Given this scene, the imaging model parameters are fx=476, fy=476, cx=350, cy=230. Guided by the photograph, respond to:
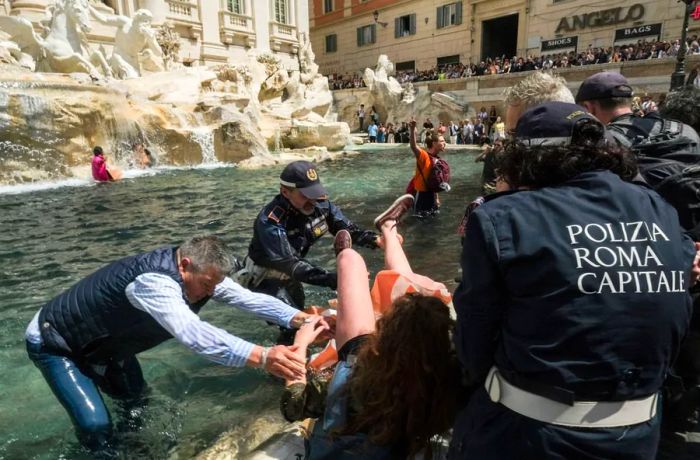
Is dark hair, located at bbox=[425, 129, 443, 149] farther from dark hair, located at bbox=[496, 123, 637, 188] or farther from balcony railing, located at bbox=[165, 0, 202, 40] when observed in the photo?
balcony railing, located at bbox=[165, 0, 202, 40]

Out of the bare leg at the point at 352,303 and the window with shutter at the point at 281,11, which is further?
the window with shutter at the point at 281,11

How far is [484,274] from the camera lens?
1.33 m

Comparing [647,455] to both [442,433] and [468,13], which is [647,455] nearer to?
[442,433]

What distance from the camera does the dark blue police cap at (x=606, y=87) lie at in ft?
8.77

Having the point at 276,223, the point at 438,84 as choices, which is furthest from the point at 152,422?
the point at 438,84

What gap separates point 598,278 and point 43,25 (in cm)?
2414

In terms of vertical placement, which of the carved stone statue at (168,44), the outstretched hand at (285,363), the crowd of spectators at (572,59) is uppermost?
the carved stone statue at (168,44)

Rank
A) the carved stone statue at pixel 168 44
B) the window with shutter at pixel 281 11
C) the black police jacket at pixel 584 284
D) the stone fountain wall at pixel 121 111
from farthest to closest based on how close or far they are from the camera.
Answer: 1. the window with shutter at pixel 281 11
2. the carved stone statue at pixel 168 44
3. the stone fountain wall at pixel 121 111
4. the black police jacket at pixel 584 284

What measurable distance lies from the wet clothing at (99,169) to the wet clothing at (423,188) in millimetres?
8984

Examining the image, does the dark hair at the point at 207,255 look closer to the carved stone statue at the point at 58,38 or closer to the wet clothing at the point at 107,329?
the wet clothing at the point at 107,329

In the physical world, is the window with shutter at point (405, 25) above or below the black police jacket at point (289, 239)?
above

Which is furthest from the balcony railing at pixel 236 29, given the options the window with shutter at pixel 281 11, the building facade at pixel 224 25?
the window with shutter at pixel 281 11

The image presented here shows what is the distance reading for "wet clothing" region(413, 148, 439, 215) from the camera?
267 inches

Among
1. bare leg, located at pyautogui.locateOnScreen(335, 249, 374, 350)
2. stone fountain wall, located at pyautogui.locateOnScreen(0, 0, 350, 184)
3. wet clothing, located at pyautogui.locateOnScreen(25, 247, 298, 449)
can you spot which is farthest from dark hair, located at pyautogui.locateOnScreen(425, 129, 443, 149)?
stone fountain wall, located at pyautogui.locateOnScreen(0, 0, 350, 184)
